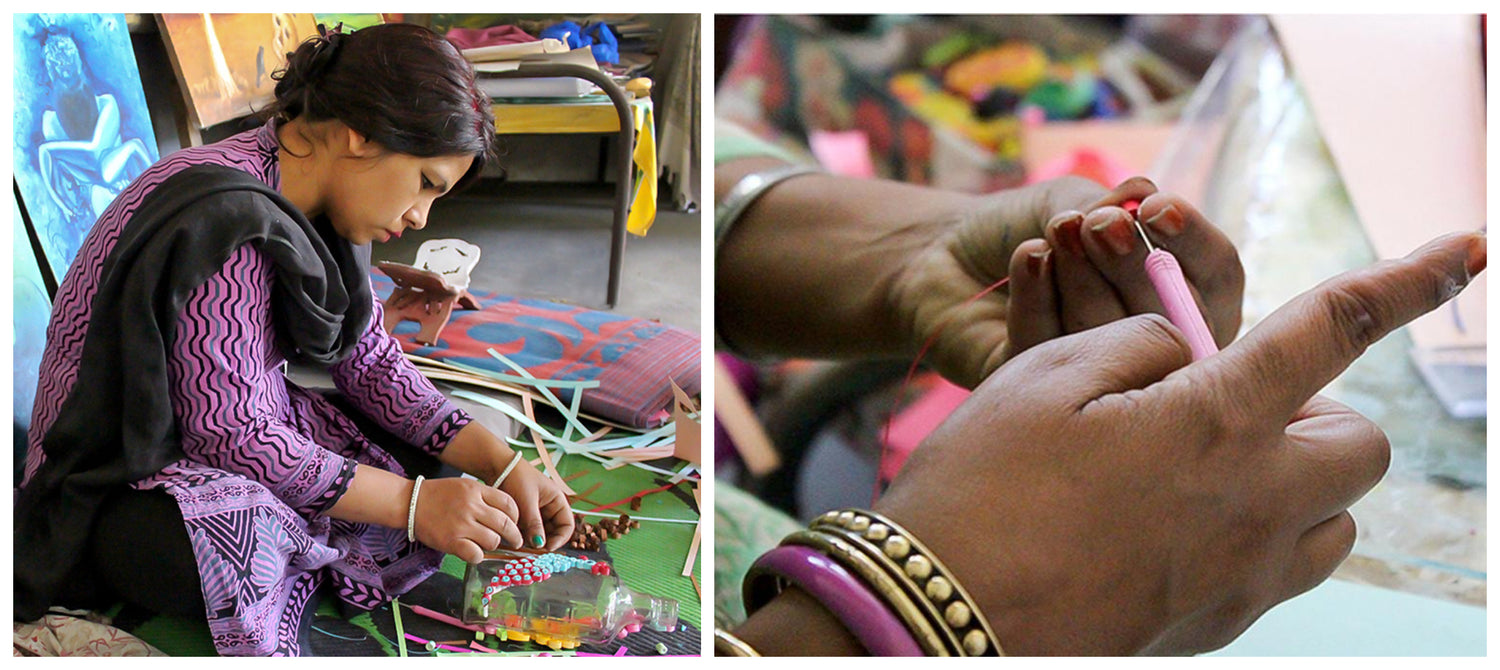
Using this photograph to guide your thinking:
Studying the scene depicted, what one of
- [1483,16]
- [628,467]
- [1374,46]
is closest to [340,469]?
[628,467]

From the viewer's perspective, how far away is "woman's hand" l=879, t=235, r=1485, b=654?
0.74m

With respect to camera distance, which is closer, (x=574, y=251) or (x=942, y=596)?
(x=942, y=596)

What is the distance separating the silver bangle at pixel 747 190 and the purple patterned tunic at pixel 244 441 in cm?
31

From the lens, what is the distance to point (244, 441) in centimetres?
81

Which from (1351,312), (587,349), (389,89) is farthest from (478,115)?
(1351,312)

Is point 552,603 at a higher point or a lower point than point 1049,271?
lower

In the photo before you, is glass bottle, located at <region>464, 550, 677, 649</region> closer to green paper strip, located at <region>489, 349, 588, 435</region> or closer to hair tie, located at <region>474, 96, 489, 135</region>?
green paper strip, located at <region>489, 349, 588, 435</region>

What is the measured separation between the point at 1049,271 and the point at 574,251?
0.40m

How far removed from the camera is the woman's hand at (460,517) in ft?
2.85

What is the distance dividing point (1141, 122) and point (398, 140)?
656 millimetres

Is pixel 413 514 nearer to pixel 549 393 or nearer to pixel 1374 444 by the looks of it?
pixel 549 393

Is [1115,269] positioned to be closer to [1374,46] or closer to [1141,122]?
[1141,122]

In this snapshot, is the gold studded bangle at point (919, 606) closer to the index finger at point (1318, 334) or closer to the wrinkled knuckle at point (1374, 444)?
the index finger at point (1318, 334)

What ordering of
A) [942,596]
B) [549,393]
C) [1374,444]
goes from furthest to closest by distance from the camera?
[549,393] → [1374,444] → [942,596]
